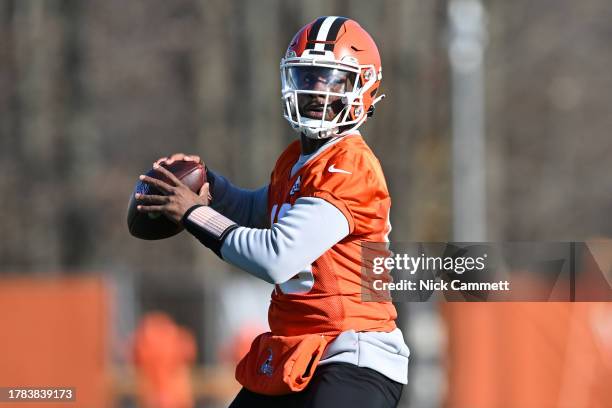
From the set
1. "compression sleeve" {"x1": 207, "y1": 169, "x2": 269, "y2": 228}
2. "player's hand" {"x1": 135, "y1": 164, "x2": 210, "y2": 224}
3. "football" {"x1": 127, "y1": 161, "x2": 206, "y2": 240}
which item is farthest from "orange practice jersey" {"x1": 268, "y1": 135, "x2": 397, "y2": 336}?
"compression sleeve" {"x1": 207, "y1": 169, "x2": 269, "y2": 228}

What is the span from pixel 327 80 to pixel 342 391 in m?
1.20

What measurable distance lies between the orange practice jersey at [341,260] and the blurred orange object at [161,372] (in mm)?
7673

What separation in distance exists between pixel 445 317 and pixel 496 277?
3.54 metres

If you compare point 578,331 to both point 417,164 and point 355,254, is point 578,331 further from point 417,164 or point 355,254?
point 417,164

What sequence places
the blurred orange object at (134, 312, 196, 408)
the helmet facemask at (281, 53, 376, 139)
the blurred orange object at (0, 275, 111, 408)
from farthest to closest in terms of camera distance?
the blurred orange object at (134, 312, 196, 408), the blurred orange object at (0, 275, 111, 408), the helmet facemask at (281, 53, 376, 139)

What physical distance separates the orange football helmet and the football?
467 mm

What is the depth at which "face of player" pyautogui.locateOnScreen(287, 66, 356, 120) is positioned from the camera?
582cm

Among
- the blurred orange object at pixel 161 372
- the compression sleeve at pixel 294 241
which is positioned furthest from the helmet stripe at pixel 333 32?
the blurred orange object at pixel 161 372

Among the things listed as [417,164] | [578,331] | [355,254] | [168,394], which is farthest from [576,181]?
[355,254]

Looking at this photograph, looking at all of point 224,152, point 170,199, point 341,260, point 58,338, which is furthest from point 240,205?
point 224,152

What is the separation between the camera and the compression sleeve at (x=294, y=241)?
5500 millimetres

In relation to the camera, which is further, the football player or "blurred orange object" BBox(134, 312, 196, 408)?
"blurred orange object" BBox(134, 312, 196, 408)

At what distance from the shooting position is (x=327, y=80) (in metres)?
5.84

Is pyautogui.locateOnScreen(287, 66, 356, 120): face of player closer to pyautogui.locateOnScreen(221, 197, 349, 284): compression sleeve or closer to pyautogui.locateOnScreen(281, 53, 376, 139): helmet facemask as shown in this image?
pyautogui.locateOnScreen(281, 53, 376, 139): helmet facemask
